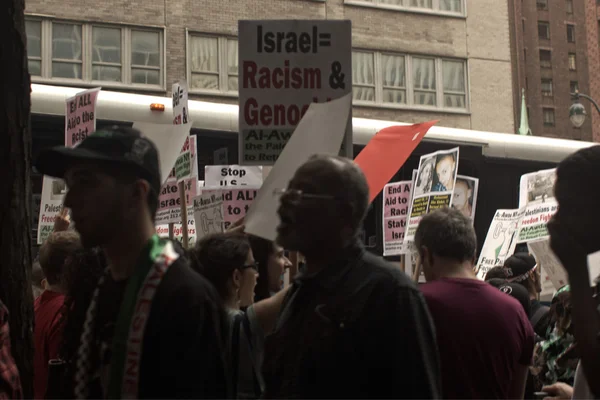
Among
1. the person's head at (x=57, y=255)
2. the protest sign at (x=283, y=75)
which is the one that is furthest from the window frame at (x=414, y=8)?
the person's head at (x=57, y=255)

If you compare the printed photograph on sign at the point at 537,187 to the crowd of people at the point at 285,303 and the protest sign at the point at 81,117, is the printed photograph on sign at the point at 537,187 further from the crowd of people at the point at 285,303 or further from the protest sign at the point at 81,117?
the crowd of people at the point at 285,303

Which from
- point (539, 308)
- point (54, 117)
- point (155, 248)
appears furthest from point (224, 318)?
point (54, 117)

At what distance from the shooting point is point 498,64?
29312mm

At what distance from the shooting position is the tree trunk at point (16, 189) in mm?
4914

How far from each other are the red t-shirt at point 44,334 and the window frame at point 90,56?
18334 mm

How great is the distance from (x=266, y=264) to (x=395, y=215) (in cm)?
668

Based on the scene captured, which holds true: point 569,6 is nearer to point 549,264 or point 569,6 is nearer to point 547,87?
point 547,87

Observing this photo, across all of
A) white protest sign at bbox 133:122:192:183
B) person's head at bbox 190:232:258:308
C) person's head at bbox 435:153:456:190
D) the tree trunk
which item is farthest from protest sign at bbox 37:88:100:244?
person's head at bbox 190:232:258:308

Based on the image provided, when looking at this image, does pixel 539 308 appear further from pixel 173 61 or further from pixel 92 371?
pixel 173 61

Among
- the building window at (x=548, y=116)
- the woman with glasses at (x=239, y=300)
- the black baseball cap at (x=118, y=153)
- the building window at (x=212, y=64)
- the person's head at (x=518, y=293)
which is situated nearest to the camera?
the black baseball cap at (x=118, y=153)

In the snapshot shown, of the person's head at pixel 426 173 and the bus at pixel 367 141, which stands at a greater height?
the bus at pixel 367 141

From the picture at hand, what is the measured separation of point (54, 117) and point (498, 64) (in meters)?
19.7

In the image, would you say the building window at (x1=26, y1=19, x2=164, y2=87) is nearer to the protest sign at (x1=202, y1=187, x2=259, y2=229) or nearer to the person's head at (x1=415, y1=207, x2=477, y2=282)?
the protest sign at (x1=202, y1=187, x2=259, y2=229)

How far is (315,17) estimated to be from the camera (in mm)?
27391
